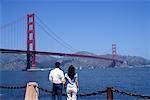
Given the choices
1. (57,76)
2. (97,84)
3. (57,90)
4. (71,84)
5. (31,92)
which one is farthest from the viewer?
(97,84)

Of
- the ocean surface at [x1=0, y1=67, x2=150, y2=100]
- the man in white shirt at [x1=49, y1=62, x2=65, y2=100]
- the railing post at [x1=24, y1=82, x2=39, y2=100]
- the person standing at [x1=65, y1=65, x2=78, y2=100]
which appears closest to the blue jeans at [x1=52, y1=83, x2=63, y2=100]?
the man in white shirt at [x1=49, y1=62, x2=65, y2=100]

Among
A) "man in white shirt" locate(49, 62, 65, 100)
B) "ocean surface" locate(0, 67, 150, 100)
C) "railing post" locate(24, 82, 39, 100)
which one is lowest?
"ocean surface" locate(0, 67, 150, 100)

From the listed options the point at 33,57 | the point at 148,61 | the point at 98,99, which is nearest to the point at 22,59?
the point at 148,61

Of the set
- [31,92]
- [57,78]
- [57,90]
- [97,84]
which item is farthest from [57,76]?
[97,84]

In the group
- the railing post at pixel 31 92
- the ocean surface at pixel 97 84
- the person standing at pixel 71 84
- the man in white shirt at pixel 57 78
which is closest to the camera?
the person standing at pixel 71 84

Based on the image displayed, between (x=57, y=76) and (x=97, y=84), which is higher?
(x=57, y=76)

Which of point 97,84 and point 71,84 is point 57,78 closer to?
point 71,84

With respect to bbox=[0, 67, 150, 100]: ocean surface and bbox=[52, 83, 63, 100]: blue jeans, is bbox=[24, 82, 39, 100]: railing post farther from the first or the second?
bbox=[0, 67, 150, 100]: ocean surface

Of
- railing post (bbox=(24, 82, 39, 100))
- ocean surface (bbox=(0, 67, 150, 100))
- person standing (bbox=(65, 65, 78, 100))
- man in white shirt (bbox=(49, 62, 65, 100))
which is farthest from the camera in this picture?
ocean surface (bbox=(0, 67, 150, 100))

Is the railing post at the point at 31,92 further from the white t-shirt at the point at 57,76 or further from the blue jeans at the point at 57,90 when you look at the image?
the white t-shirt at the point at 57,76

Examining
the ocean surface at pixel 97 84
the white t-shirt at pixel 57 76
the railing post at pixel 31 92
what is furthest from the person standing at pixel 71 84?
the ocean surface at pixel 97 84

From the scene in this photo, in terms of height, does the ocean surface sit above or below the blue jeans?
below

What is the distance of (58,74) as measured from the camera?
30.4 ft

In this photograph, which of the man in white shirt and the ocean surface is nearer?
the man in white shirt
